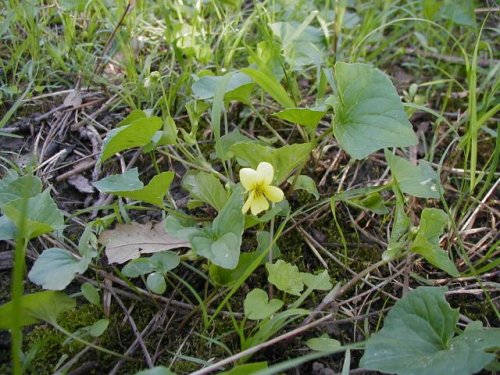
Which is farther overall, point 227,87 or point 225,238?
point 227,87

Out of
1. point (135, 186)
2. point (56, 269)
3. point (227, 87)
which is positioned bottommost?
point (56, 269)

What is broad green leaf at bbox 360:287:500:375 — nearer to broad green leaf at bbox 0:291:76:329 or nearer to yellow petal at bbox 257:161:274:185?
yellow petal at bbox 257:161:274:185

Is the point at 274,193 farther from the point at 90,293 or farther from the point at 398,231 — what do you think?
the point at 90,293

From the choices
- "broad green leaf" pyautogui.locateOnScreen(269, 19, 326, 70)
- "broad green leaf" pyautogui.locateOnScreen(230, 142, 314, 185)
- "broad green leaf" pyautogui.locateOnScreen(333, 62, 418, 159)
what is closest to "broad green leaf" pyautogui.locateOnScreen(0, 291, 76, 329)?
"broad green leaf" pyautogui.locateOnScreen(230, 142, 314, 185)

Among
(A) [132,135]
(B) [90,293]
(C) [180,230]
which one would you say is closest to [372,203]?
(C) [180,230]

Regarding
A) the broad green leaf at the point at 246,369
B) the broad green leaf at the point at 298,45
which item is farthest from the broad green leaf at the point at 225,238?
the broad green leaf at the point at 298,45

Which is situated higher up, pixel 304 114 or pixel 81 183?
pixel 304 114
